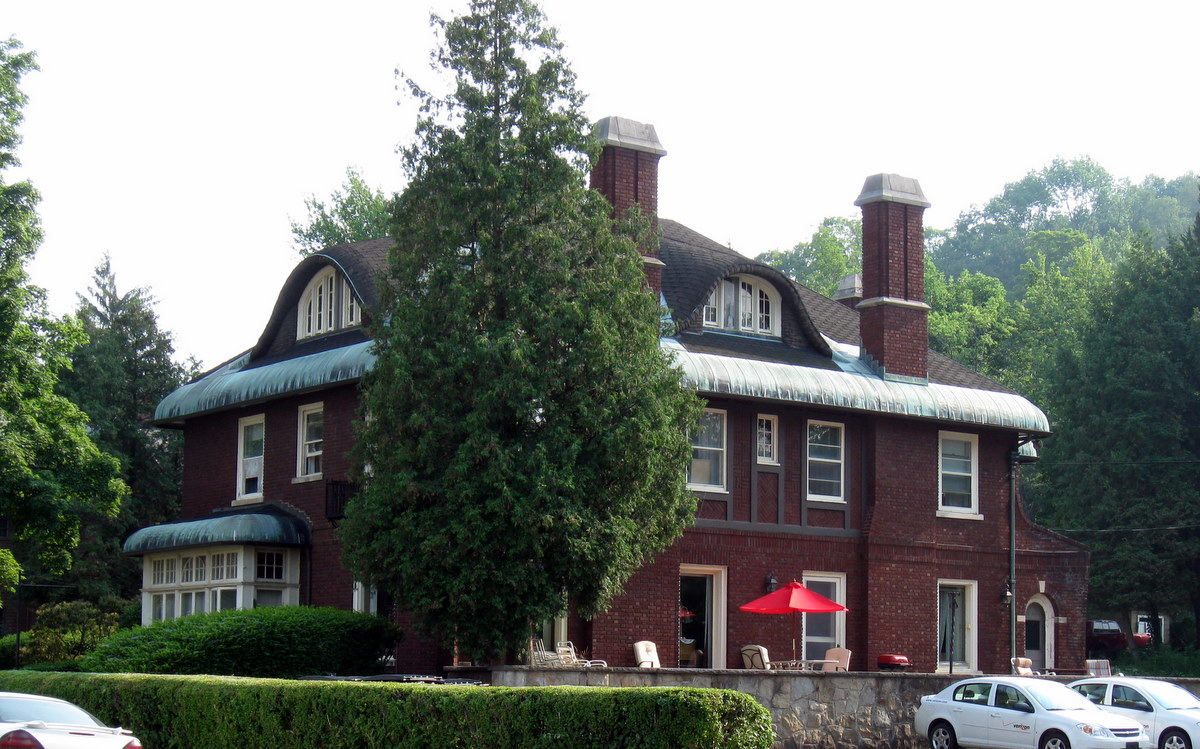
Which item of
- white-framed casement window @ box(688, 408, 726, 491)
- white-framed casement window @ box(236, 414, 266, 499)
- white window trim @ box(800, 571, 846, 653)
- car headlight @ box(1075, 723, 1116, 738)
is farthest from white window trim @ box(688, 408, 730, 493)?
white-framed casement window @ box(236, 414, 266, 499)

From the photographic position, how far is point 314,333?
31328 mm

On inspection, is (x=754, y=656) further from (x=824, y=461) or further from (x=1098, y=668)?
(x=1098, y=668)

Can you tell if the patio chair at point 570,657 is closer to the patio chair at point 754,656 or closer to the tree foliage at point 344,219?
the patio chair at point 754,656

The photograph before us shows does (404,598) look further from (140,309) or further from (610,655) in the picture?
(140,309)

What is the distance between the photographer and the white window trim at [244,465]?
103ft

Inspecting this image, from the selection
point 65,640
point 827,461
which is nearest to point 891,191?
point 827,461

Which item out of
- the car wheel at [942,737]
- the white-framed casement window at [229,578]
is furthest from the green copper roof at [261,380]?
the car wheel at [942,737]

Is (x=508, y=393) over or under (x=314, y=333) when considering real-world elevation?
under

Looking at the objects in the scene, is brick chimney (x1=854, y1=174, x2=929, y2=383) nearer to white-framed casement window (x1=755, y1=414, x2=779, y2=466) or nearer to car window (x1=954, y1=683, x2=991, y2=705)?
white-framed casement window (x1=755, y1=414, x2=779, y2=466)

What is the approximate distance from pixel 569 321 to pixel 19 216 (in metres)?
13.1

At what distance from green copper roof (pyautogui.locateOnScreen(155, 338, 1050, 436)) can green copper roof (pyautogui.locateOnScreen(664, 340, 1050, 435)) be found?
0.06ft

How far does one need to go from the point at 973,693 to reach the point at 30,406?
18.6m

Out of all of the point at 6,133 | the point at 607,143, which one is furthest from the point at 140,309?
the point at 607,143

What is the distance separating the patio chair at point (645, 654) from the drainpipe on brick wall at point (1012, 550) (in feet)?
29.8
